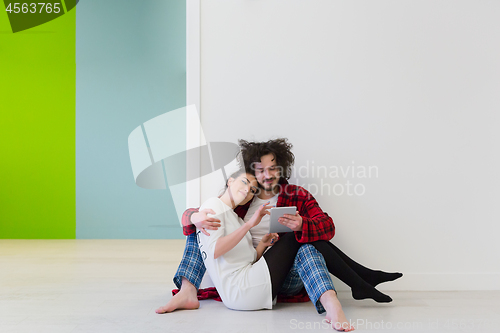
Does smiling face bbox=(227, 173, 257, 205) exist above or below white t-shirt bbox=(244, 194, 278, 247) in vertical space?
above

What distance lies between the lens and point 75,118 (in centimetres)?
462

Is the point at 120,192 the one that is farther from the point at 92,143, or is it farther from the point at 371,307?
the point at 371,307

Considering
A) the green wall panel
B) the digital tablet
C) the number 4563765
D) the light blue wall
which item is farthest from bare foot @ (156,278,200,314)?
the number 4563765

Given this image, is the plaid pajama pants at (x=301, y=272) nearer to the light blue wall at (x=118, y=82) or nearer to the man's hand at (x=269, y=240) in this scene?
the man's hand at (x=269, y=240)

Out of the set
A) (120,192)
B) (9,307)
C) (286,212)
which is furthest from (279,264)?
(120,192)

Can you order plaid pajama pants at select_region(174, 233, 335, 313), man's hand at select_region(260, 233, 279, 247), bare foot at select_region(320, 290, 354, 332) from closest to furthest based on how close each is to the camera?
bare foot at select_region(320, 290, 354, 332), plaid pajama pants at select_region(174, 233, 335, 313), man's hand at select_region(260, 233, 279, 247)

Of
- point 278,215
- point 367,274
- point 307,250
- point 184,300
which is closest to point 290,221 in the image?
point 278,215

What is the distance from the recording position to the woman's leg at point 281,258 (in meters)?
1.88

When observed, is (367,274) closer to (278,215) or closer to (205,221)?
(278,215)

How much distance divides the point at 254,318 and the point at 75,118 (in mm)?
3790

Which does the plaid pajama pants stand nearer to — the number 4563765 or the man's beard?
the man's beard

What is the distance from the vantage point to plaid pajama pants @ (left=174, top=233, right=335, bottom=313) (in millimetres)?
1814

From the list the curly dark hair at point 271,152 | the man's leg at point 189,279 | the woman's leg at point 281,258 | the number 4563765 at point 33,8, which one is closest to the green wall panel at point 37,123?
the number 4563765 at point 33,8

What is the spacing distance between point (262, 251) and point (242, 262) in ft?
0.56
